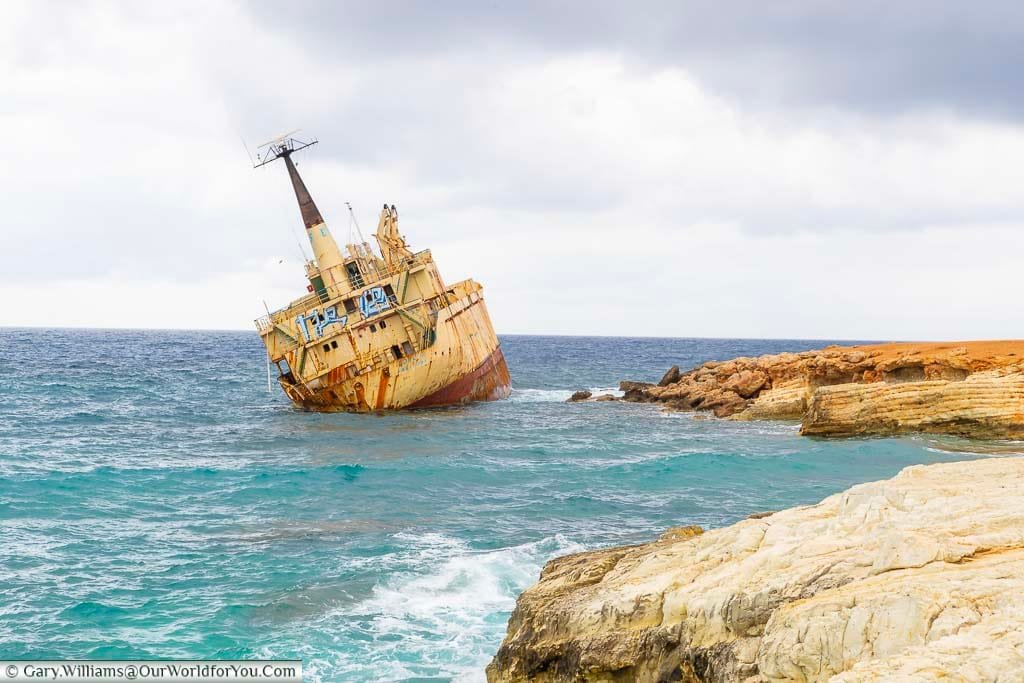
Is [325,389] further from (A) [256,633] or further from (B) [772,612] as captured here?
(B) [772,612]

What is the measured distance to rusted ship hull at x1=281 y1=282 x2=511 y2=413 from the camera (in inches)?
1287

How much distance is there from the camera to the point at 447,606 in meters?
12.7

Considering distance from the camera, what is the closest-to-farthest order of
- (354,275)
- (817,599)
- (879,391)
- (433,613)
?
(817,599), (433,613), (879,391), (354,275)

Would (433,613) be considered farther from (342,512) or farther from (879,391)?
(879,391)

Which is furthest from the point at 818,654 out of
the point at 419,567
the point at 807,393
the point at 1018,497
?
the point at 807,393

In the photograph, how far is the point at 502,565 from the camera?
47.1ft

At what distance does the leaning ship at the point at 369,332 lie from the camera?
106ft

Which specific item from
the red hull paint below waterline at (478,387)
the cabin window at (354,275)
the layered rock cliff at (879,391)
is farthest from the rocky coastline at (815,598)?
the cabin window at (354,275)

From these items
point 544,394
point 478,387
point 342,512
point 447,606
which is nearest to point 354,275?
point 478,387

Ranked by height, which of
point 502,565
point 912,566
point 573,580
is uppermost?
point 912,566

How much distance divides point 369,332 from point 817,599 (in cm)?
2740

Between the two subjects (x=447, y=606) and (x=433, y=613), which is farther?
(x=447, y=606)

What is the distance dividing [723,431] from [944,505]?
22.6 metres

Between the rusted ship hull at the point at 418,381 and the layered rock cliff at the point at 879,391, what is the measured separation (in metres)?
9.20
